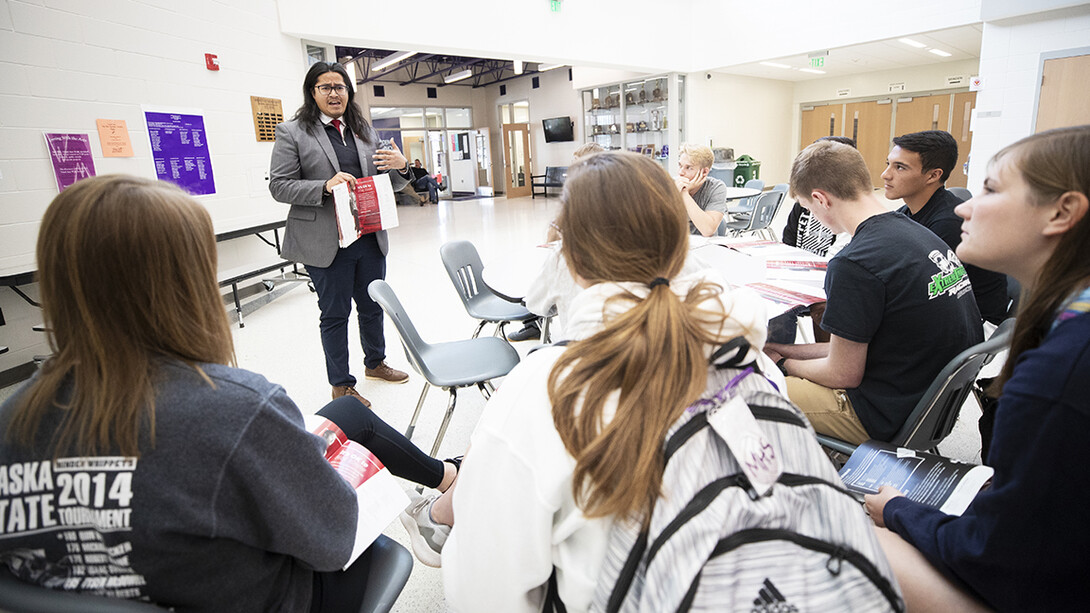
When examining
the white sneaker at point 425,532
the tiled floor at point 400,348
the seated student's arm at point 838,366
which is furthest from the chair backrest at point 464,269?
the seated student's arm at point 838,366

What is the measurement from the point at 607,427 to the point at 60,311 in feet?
2.57

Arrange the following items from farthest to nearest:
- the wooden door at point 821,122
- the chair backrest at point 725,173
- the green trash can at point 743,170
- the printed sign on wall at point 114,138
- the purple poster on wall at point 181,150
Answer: the wooden door at point 821,122, the green trash can at point 743,170, the chair backrest at point 725,173, the purple poster on wall at point 181,150, the printed sign on wall at point 114,138

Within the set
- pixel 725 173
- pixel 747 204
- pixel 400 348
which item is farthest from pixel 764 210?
pixel 725 173

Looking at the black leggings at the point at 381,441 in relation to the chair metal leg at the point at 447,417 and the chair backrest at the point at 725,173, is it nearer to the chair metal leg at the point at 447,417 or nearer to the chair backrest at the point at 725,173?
the chair metal leg at the point at 447,417

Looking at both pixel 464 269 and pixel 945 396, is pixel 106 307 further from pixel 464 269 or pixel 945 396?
pixel 464 269

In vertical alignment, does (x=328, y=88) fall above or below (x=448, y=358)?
above

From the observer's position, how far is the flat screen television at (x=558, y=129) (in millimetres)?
13977

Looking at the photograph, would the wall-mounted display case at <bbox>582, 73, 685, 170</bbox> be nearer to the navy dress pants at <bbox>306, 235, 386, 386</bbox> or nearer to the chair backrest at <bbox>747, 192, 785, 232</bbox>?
the chair backrest at <bbox>747, 192, 785, 232</bbox>

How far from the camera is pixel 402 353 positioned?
3.66m

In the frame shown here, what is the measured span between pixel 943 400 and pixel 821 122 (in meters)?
14.1

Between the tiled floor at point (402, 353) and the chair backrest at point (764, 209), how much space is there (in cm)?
298

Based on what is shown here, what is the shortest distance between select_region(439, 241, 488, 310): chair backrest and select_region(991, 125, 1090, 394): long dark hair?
93.0 inches

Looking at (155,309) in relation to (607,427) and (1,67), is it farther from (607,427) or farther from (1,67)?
(1,67)

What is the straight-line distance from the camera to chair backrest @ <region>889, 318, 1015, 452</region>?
130 cm
